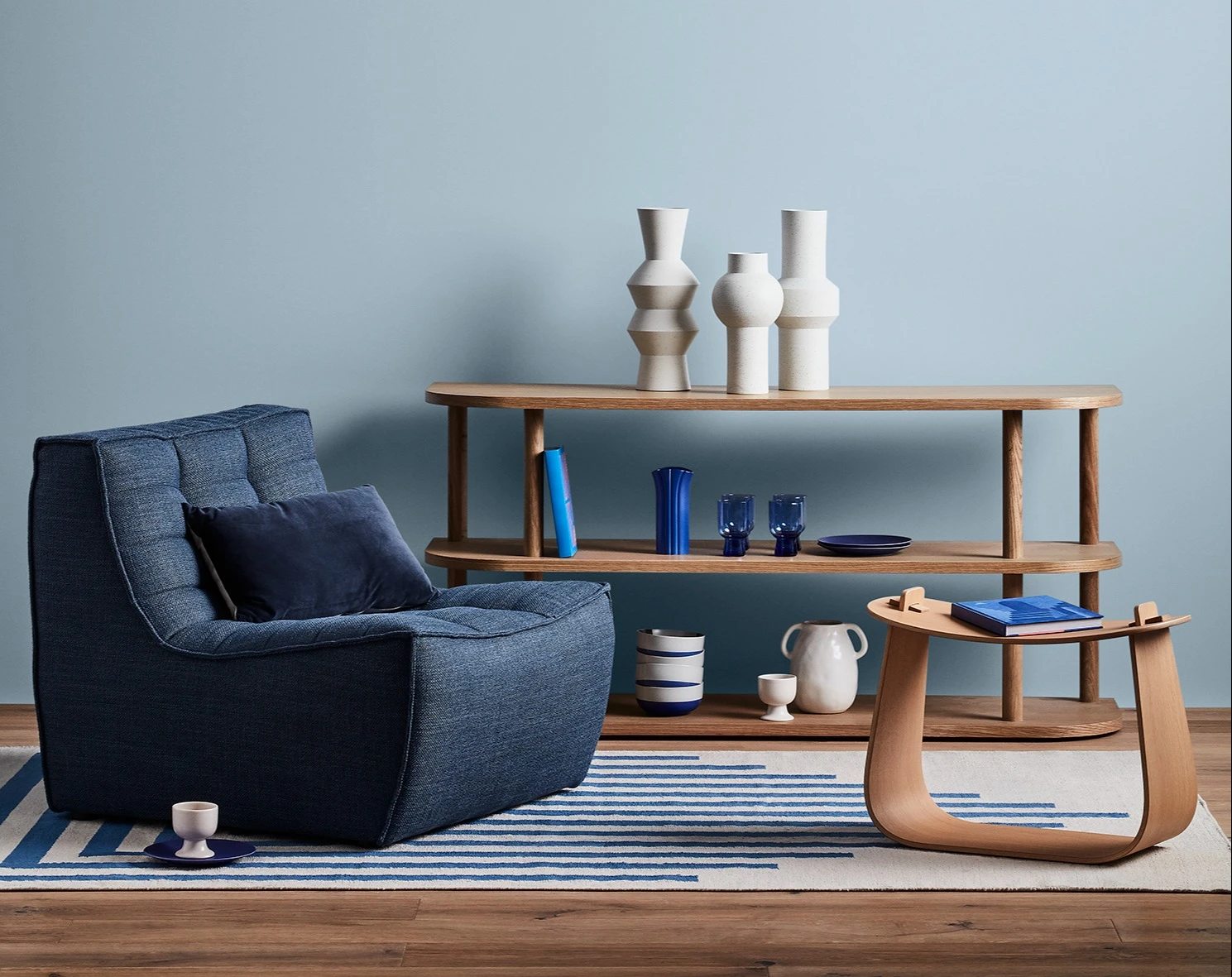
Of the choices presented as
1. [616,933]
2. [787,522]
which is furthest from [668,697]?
[616,933]

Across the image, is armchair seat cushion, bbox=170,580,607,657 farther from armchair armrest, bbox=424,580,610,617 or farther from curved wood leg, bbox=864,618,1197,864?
curved wood leg, bbox=864,618,1197,864

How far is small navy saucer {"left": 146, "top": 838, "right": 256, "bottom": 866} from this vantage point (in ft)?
8.57

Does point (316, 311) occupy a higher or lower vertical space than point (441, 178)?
lower

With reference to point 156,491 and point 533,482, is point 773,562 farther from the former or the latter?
point 156,491

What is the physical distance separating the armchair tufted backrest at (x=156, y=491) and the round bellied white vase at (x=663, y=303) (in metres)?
0.98

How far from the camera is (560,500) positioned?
3.56 m

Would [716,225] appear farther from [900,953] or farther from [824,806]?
[900,953]

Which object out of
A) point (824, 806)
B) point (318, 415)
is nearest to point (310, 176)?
point (318, 415)

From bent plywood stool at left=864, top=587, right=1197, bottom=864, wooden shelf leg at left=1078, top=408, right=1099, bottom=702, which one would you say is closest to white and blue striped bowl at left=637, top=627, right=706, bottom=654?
bent plywood stool at left=864, top=587, right=1197, bottom=864

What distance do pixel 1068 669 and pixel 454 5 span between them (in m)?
2.23

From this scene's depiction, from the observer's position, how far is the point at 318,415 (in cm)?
392

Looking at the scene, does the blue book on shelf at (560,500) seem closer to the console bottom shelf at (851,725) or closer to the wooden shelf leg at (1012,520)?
the console bottom shelf at (851,725)

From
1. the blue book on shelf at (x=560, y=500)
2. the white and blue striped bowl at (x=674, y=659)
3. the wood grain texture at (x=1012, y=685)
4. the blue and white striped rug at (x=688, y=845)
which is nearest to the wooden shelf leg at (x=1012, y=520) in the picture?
the wood grain texture at (x=1012, y=685)

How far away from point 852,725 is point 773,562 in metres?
0.41
